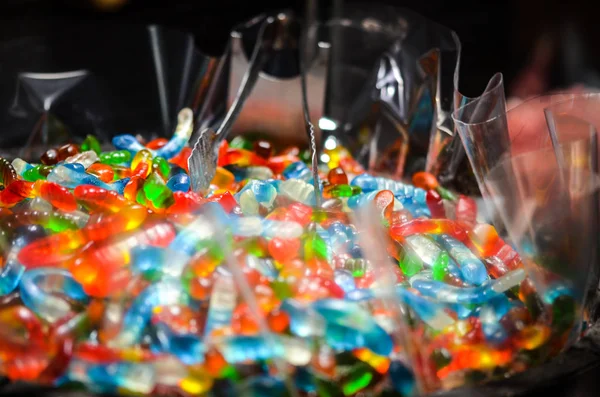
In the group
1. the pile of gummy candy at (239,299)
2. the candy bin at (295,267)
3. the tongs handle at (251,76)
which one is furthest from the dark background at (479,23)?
the pile of gummy candy at (239,299)

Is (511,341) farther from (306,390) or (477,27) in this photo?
(477,27)

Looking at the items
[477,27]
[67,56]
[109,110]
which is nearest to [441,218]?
[109,110]

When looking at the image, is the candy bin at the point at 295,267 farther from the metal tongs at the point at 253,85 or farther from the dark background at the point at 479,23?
the dark background at the point at 479,23

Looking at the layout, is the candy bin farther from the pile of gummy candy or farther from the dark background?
the dark background

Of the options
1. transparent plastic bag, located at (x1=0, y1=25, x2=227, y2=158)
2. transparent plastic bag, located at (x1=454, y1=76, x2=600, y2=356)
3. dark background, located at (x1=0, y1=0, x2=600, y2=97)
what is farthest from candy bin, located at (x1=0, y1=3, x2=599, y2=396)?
dark background, located at (x1=0, y1=0, x2=600, y2=97)

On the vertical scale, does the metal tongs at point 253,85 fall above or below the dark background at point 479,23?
above

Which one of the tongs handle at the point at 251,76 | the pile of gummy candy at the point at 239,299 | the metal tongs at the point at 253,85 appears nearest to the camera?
the pile of gummy candy at the point at 239,299

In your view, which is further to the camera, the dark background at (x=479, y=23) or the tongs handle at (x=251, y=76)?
the dark background at (x=479, y=23)
